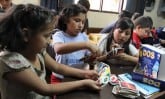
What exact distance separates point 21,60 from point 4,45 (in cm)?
9

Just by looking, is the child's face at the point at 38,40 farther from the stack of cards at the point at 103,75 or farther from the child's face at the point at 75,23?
the child's face at the point at 75,23

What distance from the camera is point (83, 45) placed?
1421mm

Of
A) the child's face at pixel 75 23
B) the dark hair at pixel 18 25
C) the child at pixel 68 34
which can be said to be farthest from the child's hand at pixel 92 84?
the child's face at pixel 75 23

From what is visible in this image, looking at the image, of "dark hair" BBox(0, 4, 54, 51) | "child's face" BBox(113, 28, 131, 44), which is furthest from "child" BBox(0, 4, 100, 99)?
"child's face" BBox(113, 28, 131, 44)

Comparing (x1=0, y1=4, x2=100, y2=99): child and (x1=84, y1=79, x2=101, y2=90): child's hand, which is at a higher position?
(x1=0, y1=4, x2=100, y2=99): child

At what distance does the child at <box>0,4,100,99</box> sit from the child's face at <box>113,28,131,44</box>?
0.82 metres

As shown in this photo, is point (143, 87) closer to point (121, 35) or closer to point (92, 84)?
point (92, 84)

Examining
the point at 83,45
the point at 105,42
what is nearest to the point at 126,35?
the point at 105,42

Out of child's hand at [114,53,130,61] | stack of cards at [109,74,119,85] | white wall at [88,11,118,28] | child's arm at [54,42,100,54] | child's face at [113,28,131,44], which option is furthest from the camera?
white wall at [88,11,118,28]

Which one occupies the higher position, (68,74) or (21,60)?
(21,60)

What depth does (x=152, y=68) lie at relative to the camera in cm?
119

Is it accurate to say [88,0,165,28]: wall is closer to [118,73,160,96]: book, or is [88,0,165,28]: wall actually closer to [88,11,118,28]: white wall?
[88,11,118,28]: white wall

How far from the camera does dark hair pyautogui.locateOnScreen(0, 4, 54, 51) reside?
2.99ft

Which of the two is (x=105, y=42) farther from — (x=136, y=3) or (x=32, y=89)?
(x=136, y=3)
